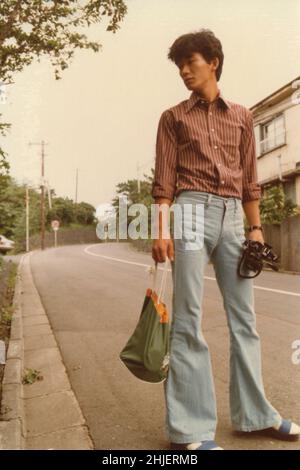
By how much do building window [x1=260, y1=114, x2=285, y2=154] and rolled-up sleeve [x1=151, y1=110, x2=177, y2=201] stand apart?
53.1ft

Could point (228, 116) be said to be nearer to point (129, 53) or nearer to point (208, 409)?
point (208, 409)

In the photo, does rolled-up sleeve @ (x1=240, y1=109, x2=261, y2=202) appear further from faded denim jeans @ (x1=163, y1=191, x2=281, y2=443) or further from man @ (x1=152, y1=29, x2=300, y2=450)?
faded denim jeans @ (x1=163, y1=191, x2=281, y2=443)

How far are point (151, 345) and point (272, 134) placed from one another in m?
17.5

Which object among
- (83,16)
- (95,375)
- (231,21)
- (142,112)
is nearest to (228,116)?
(231,21)

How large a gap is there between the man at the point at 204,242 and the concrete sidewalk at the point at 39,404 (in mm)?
639

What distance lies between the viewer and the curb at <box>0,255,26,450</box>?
2.64 metres

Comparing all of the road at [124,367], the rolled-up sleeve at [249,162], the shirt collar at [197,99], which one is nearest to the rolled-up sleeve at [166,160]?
the shirt collar at [197,99]

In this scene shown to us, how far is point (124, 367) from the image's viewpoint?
4.18 metres

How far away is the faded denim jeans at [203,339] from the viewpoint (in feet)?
7.82

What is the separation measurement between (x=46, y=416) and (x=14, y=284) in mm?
8495

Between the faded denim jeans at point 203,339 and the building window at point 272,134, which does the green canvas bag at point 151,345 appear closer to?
the faded denim jeans at point 203,339

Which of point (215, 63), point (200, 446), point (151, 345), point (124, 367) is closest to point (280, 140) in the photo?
point (124, 367)

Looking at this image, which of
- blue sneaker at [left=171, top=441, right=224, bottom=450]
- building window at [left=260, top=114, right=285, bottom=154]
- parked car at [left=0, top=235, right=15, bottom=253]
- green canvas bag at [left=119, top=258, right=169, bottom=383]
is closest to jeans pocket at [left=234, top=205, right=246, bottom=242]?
green canvas bag at [left=119, top=258, right=169, bottom=383]

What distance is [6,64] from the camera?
253 inches
